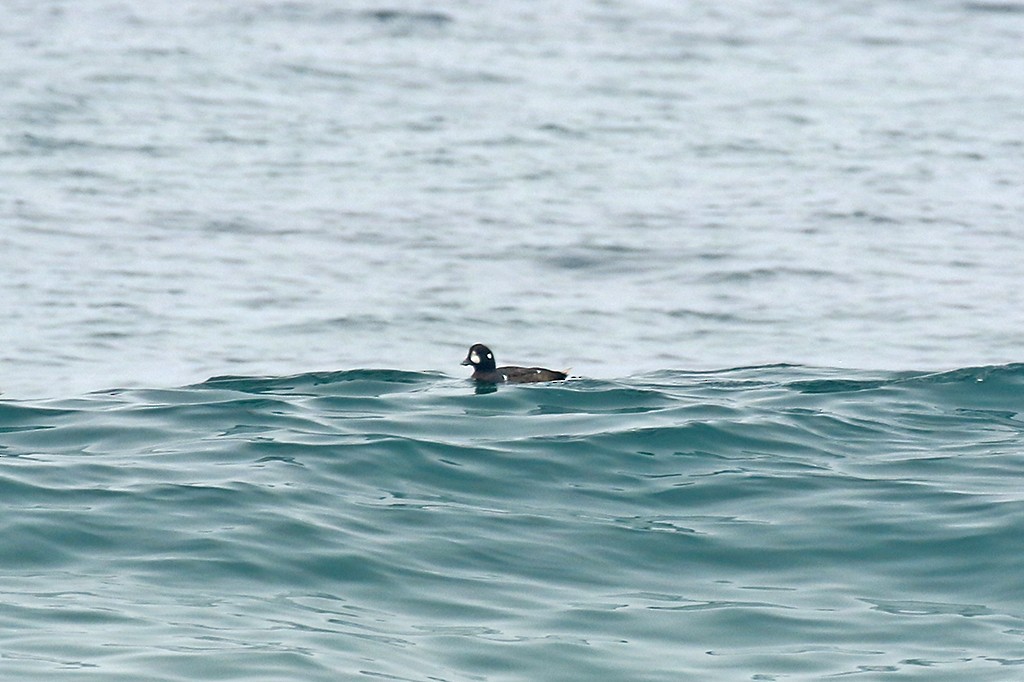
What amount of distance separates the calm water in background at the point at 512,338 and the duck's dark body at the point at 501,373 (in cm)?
39

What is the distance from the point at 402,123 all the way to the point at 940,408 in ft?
44.1

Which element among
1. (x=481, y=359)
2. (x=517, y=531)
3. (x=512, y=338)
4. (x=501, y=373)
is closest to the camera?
(x=517, y=531)

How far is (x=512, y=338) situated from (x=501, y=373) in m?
2.67

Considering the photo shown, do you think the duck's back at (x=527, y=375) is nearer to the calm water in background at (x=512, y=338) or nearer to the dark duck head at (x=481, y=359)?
the dark duck head at (x=481, y=359)

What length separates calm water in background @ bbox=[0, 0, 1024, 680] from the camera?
322 inches

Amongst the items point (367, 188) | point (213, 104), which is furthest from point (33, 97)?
point (367, 188)

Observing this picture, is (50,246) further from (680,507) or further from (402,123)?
(680,507)

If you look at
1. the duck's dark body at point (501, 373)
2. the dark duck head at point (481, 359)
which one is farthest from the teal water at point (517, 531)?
the dark duck head at point (481, 359)

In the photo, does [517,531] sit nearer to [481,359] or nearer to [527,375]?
[527,375]

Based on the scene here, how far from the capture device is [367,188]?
69.6 feet

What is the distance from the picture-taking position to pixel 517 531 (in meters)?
9.52

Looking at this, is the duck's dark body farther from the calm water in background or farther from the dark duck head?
the calm water in background

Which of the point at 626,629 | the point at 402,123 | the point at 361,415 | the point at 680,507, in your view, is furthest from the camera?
the point at 402,123

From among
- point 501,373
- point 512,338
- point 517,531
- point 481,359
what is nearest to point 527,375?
point 501,373
